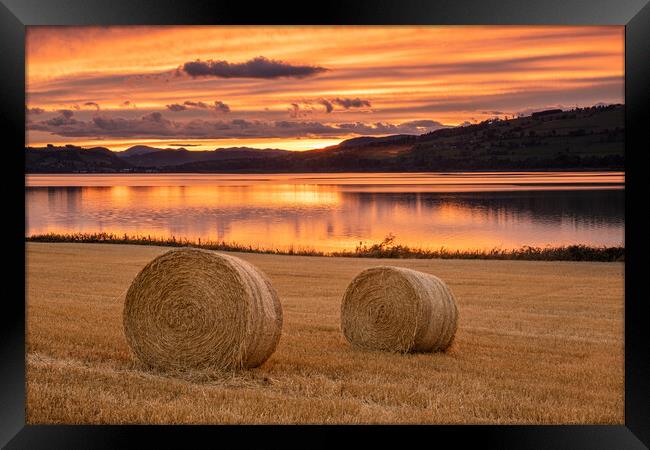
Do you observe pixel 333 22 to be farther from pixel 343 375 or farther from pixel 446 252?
pixel 446 252

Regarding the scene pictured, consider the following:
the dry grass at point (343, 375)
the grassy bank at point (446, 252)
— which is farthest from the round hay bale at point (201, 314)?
the grassy bank at point (446, 252)

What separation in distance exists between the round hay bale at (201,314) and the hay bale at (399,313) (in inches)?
105

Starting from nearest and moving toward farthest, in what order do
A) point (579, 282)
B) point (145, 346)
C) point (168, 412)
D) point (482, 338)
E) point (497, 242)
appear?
point (168, 412) < point (145, 346) < point (482, 338) < point (579, 282) < point (497, 242)

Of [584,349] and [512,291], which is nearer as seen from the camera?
[584,349]

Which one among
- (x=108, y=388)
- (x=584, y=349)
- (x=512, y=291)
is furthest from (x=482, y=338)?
(x=512, y=291)

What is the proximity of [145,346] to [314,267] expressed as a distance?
1921cm

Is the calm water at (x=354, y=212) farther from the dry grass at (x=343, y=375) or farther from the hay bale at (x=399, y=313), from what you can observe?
the hay bale at (x=399, y=313)

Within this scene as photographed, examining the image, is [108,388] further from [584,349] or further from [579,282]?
[579,282]

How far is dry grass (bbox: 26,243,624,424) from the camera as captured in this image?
9.37 meters

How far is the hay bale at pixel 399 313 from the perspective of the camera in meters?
13.4

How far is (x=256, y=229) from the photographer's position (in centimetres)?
3064

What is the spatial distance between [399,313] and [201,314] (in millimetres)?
3520

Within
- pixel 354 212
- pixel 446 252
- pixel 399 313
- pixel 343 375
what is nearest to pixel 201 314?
pixel 343 375

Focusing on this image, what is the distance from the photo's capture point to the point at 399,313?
1350 centimetres
